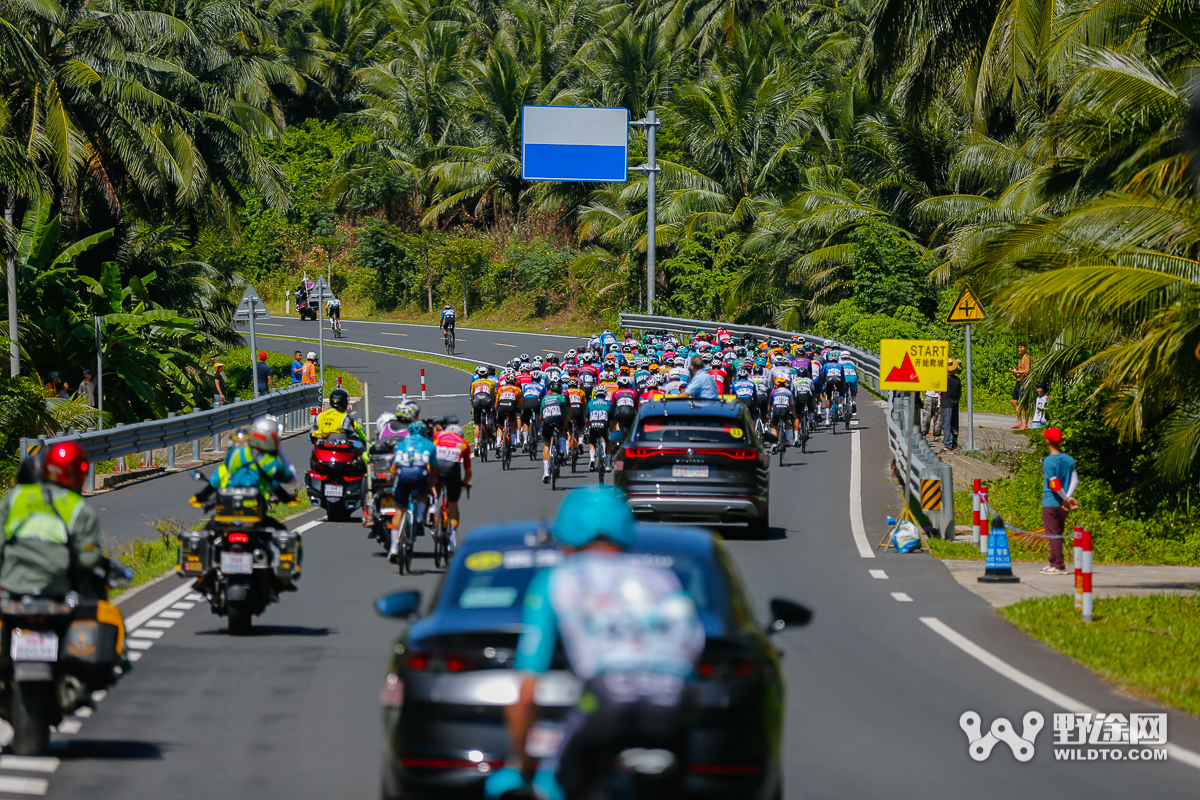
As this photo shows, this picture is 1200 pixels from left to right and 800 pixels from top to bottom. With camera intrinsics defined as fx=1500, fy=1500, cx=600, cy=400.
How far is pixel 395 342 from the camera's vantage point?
62.9m

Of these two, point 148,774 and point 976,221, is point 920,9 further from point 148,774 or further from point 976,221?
point 148,774

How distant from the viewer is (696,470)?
18812 mm

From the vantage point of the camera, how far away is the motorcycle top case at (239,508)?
11.9 m

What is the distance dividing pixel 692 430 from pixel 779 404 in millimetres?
9157

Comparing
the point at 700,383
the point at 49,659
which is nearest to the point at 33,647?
the point at 49,659

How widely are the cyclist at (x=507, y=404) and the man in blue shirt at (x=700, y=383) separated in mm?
3633

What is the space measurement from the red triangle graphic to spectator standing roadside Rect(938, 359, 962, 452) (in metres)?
7.69

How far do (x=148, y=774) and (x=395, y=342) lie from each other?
5557 cm

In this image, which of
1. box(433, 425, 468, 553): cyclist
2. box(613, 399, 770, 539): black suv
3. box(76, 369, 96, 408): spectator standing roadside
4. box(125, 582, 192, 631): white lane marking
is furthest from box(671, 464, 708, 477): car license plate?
box(76, 369, 96, 408): spectator standing roadside

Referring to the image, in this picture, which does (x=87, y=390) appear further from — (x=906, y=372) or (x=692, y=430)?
(x=906, y=372)

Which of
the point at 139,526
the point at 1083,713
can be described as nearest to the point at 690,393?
the point at 139,526

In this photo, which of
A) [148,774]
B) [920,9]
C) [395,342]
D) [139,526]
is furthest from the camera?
[395,342]

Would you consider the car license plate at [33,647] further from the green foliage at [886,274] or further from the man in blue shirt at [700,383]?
the green foliage at [886,274]

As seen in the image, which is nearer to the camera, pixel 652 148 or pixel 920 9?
pixel 920 9
